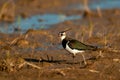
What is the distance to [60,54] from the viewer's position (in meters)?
10.8

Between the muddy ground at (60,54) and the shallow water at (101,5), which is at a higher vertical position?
the shallow water at (101,5)

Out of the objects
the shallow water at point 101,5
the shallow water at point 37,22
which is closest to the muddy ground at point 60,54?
Answer: the shallow water at point 37,22

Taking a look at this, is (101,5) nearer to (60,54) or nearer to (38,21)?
(38,21)

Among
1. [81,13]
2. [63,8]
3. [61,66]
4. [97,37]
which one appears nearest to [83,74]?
[61,66]

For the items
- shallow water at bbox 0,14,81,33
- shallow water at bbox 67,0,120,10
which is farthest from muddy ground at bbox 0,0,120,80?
shallow water at bbox 67,0,120,10

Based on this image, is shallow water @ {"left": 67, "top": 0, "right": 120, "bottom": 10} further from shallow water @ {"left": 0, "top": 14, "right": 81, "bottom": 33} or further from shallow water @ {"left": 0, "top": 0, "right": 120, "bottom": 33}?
shallow water @ {"left": 0, "top": 14, "right": 81, "bottom": 33}

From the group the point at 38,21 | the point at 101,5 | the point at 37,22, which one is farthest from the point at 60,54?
the point at 101,5

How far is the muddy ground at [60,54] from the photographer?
8.59 m

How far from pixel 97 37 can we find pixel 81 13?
5.48 metres

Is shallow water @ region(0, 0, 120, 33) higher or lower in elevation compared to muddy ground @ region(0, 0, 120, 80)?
higher

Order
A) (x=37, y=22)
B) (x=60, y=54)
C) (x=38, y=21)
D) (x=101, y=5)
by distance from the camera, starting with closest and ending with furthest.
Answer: (x=60, y=54) < (x=37, y=22) < (x=38, y=21) < (x=101, y=5)

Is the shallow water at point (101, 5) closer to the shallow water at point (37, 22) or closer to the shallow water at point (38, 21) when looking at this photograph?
the shallow water at point (38, 21)

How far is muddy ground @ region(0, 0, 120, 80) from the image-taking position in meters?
8.59

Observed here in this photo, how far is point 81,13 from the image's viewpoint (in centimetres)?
1748
